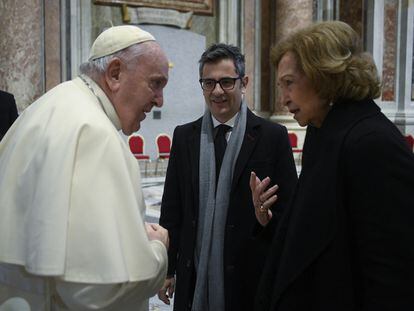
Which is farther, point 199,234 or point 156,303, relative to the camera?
point 156,303

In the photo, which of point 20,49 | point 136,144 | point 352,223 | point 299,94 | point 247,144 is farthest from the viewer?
point 136,144

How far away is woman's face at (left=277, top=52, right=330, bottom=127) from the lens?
71.0 inches

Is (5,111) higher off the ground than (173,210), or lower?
higher

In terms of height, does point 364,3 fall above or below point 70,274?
above

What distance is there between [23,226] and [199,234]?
126 centimetres

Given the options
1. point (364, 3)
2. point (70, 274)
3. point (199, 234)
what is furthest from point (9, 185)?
point (364, 3)

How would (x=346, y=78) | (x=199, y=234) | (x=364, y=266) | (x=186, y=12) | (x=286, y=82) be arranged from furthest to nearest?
(x=186, y=12) < (x=199, y=234) < (x=286, y=82) < (x=346, y=78) < (x=364, y=266)

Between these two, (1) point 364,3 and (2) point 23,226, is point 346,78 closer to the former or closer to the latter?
(2) point 23,226

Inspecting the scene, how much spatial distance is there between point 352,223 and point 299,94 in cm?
49

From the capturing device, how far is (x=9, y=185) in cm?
147

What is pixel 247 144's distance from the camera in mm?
2609

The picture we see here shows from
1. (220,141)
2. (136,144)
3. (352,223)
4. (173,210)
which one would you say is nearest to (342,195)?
(352,223)

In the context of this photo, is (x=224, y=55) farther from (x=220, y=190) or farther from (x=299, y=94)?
(x=299, y=94)

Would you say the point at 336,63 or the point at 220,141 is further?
the point at 220,141
